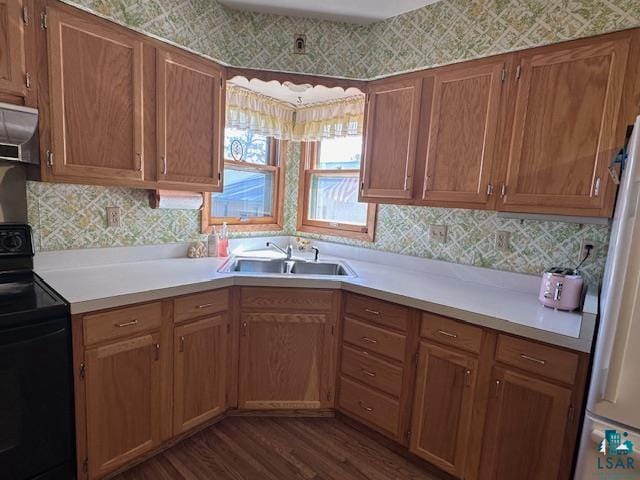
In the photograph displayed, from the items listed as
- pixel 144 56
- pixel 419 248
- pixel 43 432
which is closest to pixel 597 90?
pixel 419 248

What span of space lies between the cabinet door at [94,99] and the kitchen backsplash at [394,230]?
13.2 inches

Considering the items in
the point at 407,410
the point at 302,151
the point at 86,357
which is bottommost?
the point at 407,410

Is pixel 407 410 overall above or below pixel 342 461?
above

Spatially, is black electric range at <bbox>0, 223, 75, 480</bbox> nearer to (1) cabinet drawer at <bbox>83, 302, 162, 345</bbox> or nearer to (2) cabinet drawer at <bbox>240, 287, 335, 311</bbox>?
(1) cabinet drawer at <bbox>83, 302, 162, 345</bbox>

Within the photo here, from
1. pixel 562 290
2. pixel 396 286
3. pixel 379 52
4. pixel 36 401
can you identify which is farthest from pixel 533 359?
pixel 36 401

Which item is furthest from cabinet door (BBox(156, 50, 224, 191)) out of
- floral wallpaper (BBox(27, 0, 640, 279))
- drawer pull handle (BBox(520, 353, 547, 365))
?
drawer pull handle (BBox(520, 353, 547, 365))

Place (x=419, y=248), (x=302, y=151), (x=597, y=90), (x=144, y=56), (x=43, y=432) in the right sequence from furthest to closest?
(x=302, y=151), (x=419, y=248), (x=144, y=56), (x=597, y=90), (x=43, y=432)

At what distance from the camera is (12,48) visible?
1.38 m

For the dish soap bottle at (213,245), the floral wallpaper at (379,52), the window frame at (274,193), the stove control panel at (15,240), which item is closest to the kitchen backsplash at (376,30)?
the floral wallpaper at (379,52)

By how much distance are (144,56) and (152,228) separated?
1.02m

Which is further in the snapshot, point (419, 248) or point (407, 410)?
point (419, 248)

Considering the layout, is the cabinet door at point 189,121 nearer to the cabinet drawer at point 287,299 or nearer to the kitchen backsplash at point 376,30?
the kitchen backsplash at point 376,30

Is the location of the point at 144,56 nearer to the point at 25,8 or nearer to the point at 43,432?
the point at 25,8

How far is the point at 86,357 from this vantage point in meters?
1.45
